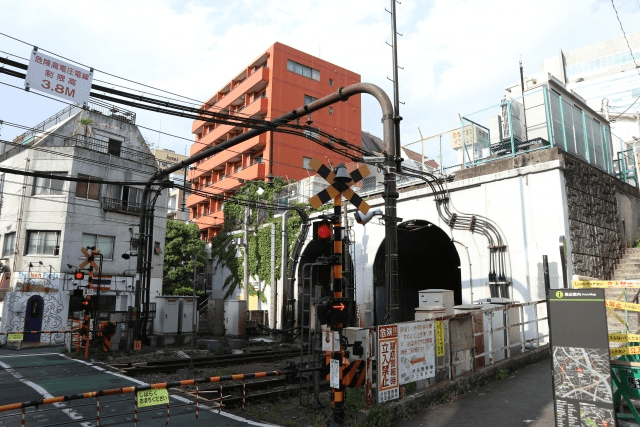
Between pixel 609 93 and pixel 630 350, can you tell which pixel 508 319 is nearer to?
pixel 630 350

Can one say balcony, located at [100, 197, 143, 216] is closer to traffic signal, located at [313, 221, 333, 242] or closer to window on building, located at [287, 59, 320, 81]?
window on building, located at [287, 59, 320, 81]

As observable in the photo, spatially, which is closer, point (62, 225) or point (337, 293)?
point (337, 293)

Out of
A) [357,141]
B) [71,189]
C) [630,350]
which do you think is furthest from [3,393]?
[357,141]

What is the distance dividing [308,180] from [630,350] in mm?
23880

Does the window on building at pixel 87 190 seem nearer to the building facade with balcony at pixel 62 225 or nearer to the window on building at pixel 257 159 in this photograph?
the building facade with balcony at pixel 62 225

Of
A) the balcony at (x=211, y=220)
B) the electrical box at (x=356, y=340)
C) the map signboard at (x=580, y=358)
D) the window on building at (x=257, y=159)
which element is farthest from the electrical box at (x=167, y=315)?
the balcony at (x=211, y=220)

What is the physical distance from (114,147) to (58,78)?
26476mm

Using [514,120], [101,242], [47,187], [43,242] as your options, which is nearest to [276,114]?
[101,242]

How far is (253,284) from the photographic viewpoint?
31156mm

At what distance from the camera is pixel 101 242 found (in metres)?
28.6

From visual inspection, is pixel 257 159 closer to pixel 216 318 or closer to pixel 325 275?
pixel 216 318

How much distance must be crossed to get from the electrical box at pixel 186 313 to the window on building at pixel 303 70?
2951 centimetres

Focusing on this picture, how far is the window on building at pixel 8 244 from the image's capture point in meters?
26.6

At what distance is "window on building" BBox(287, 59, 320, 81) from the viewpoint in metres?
44.5
